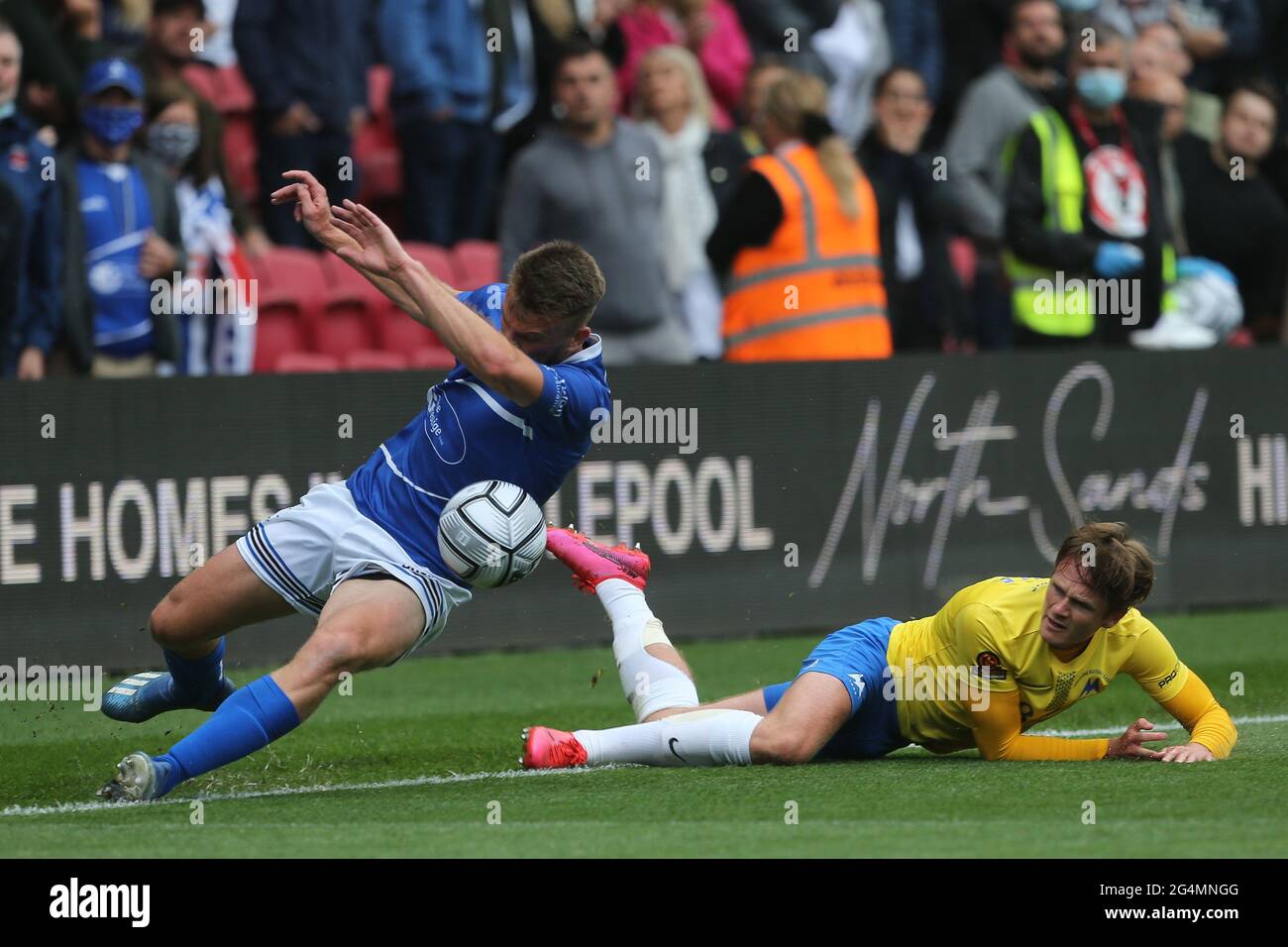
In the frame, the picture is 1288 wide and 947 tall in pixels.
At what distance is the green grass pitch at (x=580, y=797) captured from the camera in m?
5.98

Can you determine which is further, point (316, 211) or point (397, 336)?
point (397, 336)

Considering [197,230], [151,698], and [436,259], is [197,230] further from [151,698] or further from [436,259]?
[151,698]

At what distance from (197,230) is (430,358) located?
171 cm

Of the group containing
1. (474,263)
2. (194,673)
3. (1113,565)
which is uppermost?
(474,263)

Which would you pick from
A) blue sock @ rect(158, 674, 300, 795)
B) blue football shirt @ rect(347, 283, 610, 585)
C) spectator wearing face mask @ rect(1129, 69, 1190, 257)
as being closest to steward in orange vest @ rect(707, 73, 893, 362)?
spectator wearing face mask @ rect(1129, 69, 1190, 257)

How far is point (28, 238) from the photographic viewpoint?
11438mm

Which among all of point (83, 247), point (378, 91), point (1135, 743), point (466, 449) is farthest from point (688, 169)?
point (1135, 743)

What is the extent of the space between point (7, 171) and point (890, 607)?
5293 millimetres

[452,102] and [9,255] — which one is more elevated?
[452,102]

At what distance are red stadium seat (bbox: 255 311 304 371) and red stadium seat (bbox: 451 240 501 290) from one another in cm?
104

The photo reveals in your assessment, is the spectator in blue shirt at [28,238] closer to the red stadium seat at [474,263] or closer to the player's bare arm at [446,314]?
the red stadium seat at [474,263]

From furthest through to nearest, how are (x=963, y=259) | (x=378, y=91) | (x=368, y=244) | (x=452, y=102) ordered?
1. (x=963, y=259)
2. (x=378, y=91)
3. (x=452, y=102)
4. (x=368, y=244)
